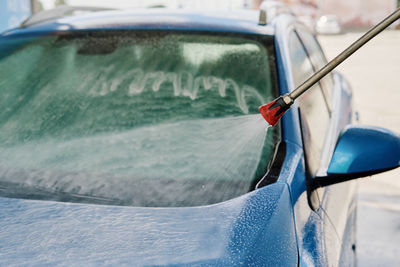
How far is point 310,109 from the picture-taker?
7.07ft

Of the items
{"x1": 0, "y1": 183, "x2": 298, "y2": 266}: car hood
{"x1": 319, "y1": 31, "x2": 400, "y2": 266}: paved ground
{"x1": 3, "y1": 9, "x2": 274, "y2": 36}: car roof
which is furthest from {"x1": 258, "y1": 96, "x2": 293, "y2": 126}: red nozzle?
{"x1": 319, "y1": 31, "x2": 400, "y2": 266}: paved ground

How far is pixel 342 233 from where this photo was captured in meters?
1.78

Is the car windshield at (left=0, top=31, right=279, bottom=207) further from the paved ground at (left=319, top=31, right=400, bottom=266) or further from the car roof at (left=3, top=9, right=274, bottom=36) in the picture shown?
the paved ground at (left=319, top=31, right=400, bottom=266)

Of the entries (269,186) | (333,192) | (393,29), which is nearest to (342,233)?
(333,192)

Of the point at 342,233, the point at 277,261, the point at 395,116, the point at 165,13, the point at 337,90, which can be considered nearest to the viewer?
the point at 277,261

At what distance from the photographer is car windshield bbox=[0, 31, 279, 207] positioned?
1.55 meters

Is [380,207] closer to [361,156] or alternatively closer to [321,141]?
[321,141]

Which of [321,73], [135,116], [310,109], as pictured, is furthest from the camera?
[310,109]

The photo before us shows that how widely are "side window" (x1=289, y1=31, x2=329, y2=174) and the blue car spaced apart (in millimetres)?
15

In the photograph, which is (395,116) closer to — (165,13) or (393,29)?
(165,13)

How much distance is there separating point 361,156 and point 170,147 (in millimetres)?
648

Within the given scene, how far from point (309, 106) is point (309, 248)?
944 mm

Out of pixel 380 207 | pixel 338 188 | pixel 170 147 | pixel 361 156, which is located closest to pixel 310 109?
pixel 338 188

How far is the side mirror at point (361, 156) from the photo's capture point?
1.61 metres
